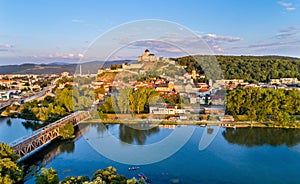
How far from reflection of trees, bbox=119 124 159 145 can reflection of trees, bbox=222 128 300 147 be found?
2.22m

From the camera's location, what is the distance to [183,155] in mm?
5695

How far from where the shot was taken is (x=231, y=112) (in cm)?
924

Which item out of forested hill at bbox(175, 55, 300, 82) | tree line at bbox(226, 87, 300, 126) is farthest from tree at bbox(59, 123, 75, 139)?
forested hill at bbox(175, 55, 300, 82)

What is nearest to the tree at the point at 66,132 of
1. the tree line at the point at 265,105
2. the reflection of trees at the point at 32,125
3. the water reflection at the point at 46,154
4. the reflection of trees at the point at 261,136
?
the water reflection at the point at 46,154

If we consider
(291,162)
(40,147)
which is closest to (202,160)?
(291,162)

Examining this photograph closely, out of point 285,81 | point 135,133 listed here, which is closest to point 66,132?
point 135,133

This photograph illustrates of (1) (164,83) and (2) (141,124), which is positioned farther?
(1) (164,83)

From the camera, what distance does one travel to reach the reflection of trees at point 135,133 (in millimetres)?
6867

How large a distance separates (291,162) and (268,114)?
3720 mm

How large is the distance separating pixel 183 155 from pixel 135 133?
2307 mm

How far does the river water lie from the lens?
482 cm

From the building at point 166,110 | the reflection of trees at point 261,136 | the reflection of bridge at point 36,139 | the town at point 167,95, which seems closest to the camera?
the reflection of bridge at point 36,139

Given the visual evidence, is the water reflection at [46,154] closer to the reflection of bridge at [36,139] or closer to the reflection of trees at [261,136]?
the reflection of bridge at [36,139]

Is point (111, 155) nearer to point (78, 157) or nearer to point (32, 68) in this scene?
point (78, 157)
